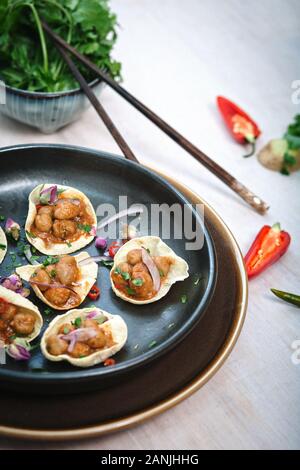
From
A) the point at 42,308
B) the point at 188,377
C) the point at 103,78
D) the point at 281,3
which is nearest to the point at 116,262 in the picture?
the point at 42,308

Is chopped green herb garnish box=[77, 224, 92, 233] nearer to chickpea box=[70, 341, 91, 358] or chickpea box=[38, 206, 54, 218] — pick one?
chickpea box=[38, 206, 54, 218]

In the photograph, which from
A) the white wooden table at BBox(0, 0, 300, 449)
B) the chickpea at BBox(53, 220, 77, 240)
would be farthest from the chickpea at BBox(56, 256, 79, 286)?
the white wooden table at BBox(0, 0, 300, 449)

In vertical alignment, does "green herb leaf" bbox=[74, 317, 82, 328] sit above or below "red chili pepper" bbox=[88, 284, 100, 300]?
above

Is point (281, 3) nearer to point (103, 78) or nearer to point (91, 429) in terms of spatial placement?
point (103, 78)

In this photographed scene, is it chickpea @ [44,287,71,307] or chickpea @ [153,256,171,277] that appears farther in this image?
chickpea @ [153,256,171,277]

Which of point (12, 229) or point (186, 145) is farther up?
point (186, 145)

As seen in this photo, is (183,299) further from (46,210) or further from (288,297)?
(46,210)

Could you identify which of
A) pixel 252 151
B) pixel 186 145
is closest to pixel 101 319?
pixel 186 145
